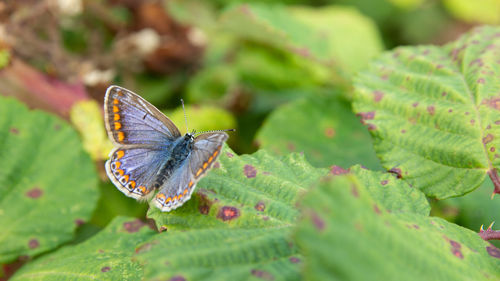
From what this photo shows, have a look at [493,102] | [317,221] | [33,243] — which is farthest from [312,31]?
[317,221]

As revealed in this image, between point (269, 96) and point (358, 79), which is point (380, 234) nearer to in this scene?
point (358, 79)

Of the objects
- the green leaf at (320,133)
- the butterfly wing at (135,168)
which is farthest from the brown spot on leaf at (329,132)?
the butterfly wing at (135,168)

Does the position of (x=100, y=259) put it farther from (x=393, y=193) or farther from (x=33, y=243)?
(x=393, y=193)

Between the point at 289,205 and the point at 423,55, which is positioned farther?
the point at 423,55

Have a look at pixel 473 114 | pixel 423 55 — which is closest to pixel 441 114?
pixel 473 114

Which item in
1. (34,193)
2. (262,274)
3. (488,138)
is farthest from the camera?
(34,193)

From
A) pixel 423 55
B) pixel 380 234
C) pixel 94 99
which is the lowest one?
pixel 94 99
